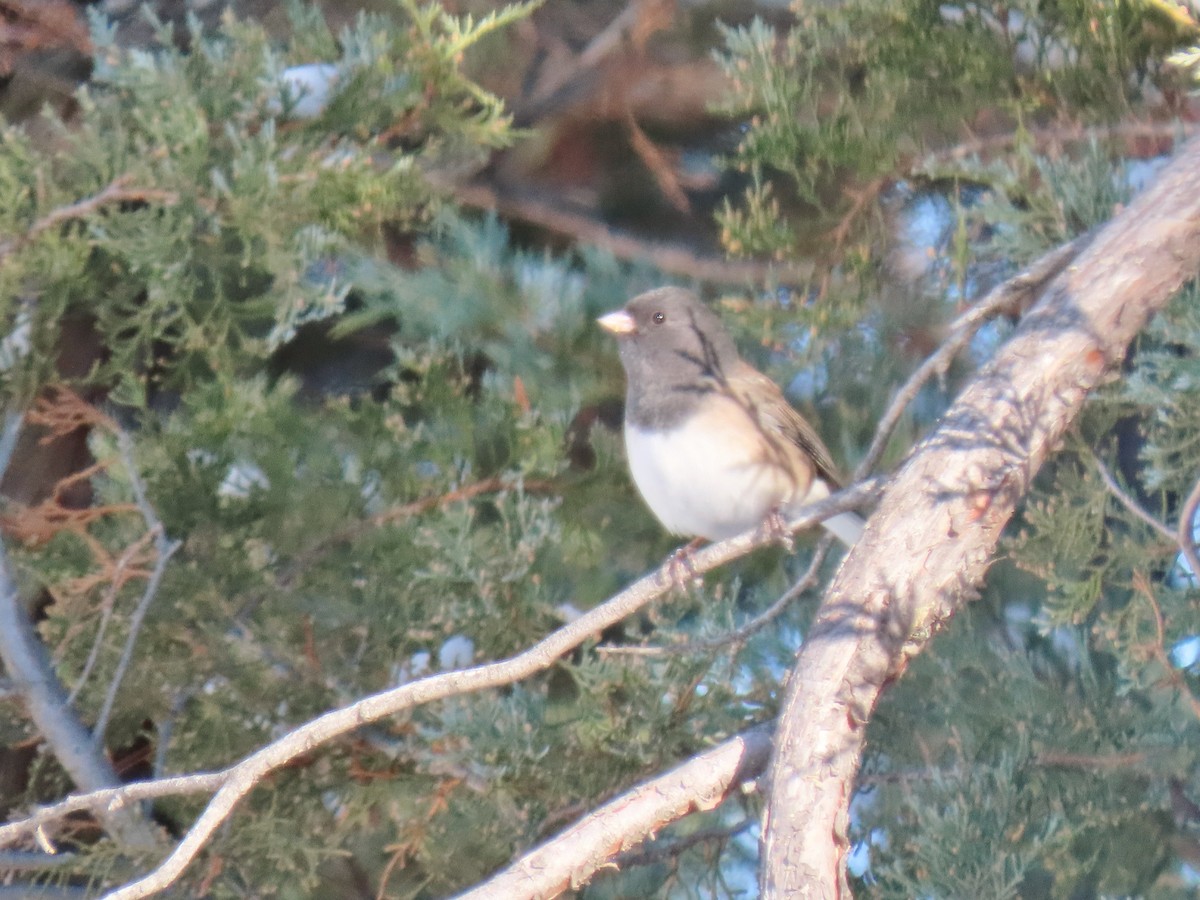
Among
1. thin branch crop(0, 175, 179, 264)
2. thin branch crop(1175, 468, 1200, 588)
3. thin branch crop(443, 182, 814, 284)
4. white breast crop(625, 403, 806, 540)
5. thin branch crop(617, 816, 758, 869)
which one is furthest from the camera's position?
thin branch crop(443, 182, 814, 284)

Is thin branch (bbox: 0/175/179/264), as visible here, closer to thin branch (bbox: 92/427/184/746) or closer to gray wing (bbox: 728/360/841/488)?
thin branch (bbox: 92/427/184/746)

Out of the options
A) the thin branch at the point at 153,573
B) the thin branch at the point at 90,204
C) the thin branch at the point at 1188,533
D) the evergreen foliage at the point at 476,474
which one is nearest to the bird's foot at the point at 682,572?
the evergreen foliage at the point at 476,474

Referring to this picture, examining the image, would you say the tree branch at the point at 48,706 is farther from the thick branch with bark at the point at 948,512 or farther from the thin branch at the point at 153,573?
the thick branch with bark at the point at 948,512

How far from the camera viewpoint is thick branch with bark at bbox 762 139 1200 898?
3.19ft

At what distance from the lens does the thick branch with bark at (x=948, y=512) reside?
0.97m

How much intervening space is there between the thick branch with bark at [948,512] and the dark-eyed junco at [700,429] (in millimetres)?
597

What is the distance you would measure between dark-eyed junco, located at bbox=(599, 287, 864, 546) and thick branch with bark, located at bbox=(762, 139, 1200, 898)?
60 centimetres

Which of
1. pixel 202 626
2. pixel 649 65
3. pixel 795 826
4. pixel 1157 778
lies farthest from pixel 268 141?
pixel 1157 778

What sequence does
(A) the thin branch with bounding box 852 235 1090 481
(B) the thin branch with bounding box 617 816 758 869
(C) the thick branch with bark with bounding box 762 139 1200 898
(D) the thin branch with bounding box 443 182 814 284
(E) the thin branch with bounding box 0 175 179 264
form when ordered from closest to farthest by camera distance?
1. (C) the thick branch with bark with bounding box 762 139 1200 898
2. (A) the thin branch with bounding box 852 235 1090 481
3. (B) the thin branch with bounding box 617 816 758 869
4. (E) the thin branch with bounding box 0 175 179 264
5. (D) the thin branch with bounding box 443 182 814 284

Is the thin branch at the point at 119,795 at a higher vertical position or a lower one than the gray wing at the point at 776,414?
higher

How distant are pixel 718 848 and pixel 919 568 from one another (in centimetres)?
59

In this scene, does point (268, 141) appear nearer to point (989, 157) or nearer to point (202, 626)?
point (202, 626)

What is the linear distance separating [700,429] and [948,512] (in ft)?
2.32

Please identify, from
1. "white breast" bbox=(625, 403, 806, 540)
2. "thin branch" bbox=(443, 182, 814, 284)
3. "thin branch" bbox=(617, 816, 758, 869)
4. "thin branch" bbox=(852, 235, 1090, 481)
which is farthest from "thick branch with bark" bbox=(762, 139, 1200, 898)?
"thin branch" bbox=(443, 182, 814, 284)
